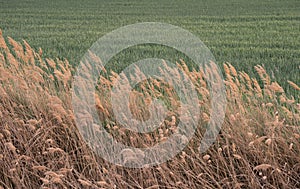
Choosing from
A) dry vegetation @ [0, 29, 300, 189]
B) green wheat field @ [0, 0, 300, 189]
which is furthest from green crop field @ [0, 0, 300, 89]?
dry vegetation @ [0, 29, 300, 189]

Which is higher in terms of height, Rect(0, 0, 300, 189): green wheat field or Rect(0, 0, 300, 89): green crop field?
Rect(0, 0, 300, 89): green crop field

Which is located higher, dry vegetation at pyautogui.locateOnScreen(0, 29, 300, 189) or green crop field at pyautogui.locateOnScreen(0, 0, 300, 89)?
green crop field at pyautogui.locateOnScreen(0, 0, 300, 89)

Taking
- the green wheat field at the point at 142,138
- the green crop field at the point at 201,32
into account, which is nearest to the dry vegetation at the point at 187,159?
the green wheat field at the point at 142,138

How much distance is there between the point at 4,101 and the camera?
4.90 metres

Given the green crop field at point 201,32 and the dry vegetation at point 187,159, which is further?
the green crop field at point 201,32

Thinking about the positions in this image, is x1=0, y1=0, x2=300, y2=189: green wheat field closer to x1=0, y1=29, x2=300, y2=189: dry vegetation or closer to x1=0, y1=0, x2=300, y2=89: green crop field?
x1=0, y1=29, x2=300, y2=189: dry vegetation

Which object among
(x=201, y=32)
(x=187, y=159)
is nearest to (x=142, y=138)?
(x=187, y=159)

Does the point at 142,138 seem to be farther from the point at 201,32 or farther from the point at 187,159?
the point at 201,32

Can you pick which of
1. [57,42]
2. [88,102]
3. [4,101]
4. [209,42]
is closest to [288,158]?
[88,102]

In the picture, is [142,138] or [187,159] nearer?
[187,159]

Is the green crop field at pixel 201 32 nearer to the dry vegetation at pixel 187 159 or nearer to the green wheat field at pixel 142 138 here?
the green wheat field at pixel 142 138

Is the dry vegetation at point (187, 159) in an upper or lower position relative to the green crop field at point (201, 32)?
lower

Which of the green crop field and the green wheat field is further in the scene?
the green crop field

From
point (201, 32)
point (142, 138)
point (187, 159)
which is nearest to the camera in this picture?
point (187, 159)
